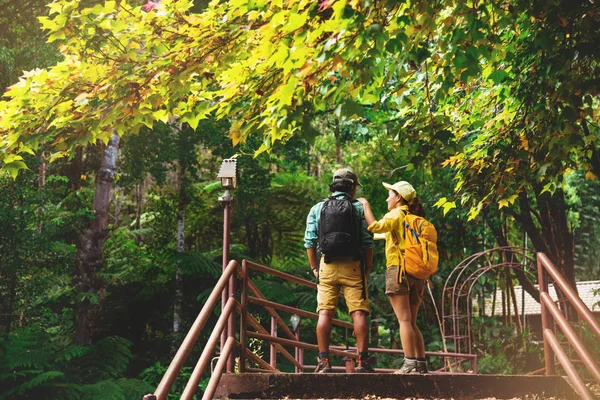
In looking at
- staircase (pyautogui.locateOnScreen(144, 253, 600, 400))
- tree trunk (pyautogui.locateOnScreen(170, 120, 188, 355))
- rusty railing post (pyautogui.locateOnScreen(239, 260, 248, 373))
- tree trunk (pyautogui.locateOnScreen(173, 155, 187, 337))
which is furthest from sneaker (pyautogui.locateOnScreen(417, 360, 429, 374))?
tree trunk (pyautogui.locateOnScreen(173, 155, 187, 337))

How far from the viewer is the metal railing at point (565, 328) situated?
4516 mm

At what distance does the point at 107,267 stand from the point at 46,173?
302cm

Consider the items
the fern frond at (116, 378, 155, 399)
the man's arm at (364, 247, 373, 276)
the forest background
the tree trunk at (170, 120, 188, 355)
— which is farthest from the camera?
the tree trunk at (170, 120, 188, 355)

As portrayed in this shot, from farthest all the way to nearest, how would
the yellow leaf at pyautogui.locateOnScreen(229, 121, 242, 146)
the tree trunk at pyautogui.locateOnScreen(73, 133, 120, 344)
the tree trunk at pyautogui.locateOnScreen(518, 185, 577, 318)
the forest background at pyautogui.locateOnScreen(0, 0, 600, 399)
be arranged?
the tree trunk at pyautogui.locateOnScreen(518, 185, 577, 318)
the tree trunk at pyautogui.locateOnScreen(73, 133, 120, 344)
the yellow leaf at pyautogui.locateOnScreen(229, 121, 242, 146)
the forest background at pyautogui.locateOnScreen(0, 0, 600, 399)

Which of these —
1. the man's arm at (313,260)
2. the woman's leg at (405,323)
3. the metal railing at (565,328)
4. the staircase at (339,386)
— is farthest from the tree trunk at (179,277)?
the metal railing at (565,328)

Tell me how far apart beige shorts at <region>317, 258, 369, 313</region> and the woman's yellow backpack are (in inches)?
17.1

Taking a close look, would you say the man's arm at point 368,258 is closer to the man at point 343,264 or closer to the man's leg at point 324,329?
the man at point 343,264

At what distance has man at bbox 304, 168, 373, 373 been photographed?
5734mm

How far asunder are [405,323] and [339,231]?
965 mm

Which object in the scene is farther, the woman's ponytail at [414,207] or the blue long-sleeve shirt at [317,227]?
the woman's ponytail at [414,207]

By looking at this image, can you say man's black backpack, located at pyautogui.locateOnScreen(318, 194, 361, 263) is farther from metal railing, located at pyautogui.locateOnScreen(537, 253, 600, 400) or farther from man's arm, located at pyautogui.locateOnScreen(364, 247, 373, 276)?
metal railing, located at pyautogui.locateOnScreen(537, 253, 600, 400)

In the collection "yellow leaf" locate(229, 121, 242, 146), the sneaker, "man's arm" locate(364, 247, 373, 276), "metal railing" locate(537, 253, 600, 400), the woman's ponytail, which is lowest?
the sneaker

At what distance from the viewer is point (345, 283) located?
228 inches

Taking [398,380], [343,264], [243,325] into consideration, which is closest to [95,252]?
[243,325]
